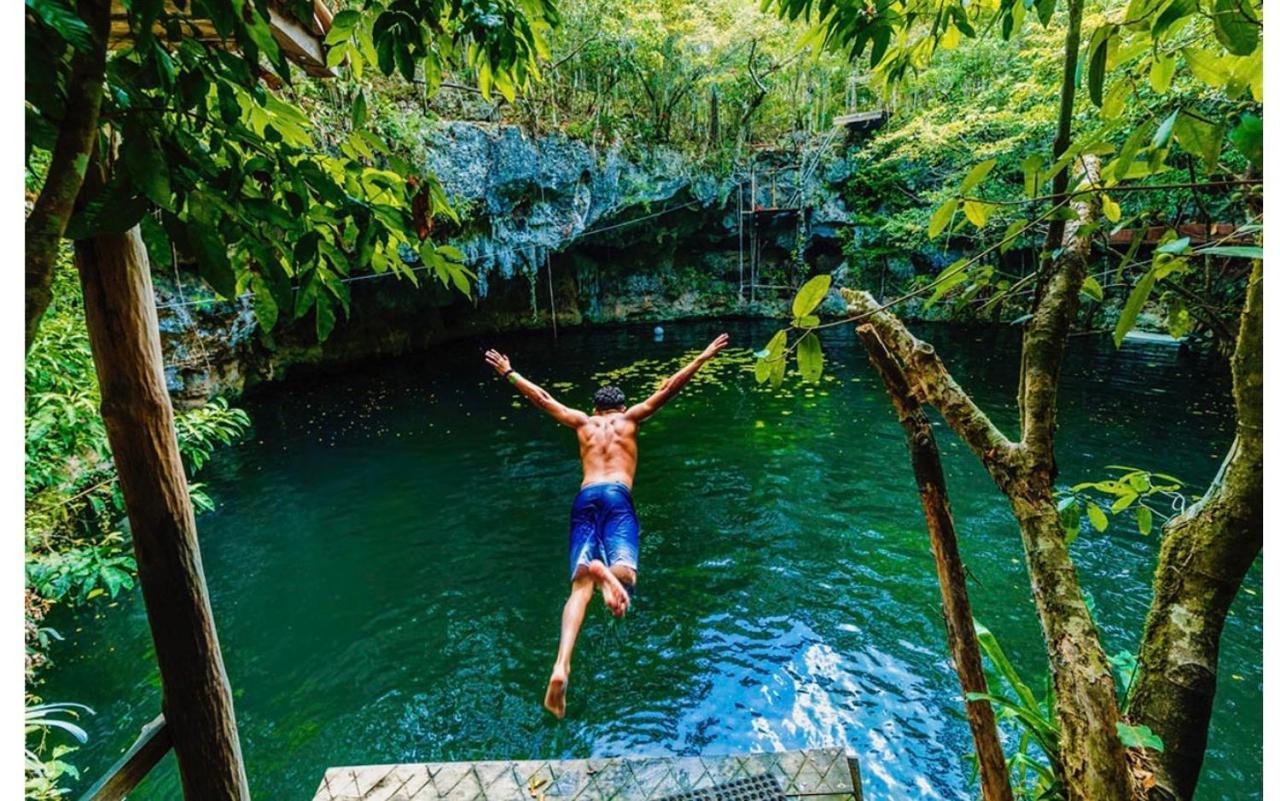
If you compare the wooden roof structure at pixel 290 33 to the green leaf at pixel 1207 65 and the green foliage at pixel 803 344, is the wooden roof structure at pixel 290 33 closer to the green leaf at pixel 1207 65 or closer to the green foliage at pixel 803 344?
the green foliage at pixel 803 344

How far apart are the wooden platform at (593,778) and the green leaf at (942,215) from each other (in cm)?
311

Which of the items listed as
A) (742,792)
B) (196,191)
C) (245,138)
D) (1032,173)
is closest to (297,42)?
(245,138)

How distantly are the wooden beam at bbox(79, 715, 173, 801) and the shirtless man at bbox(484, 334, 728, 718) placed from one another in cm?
164

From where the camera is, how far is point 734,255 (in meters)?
23.9

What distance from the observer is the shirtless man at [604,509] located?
345 cm

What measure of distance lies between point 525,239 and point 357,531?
39.7 ft

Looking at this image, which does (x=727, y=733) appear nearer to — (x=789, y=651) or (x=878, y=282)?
(x=789, y=651)

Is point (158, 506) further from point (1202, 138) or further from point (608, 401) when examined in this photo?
point (608, 401)

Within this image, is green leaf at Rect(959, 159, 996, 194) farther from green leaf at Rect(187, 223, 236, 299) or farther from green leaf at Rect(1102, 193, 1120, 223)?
green leaf at Rect(187, 223, 236, 299)

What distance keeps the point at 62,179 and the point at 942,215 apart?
1.48 meters

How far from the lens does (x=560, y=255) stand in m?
20.7

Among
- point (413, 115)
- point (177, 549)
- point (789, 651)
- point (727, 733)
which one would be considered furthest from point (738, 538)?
point (413, 115)

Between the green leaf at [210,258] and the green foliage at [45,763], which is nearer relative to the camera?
the green leaf at [210,258]

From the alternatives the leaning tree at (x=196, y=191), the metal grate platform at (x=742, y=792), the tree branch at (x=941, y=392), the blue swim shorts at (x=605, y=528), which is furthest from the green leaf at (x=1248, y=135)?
the blue swim shorts at (x=605, y=528)
